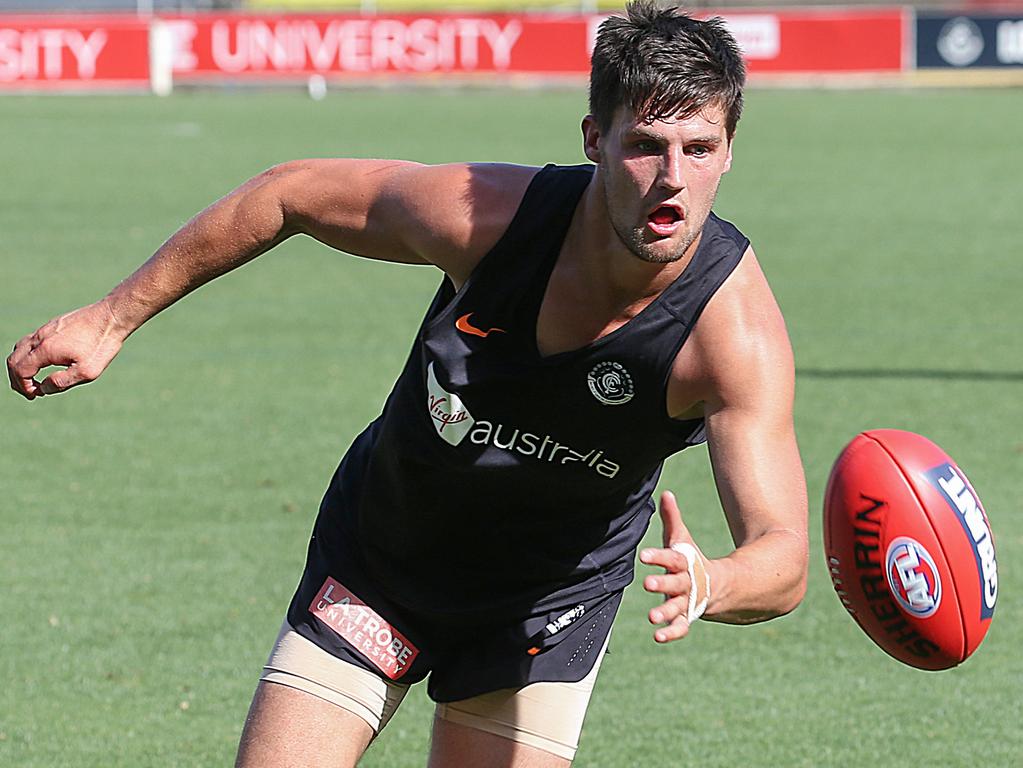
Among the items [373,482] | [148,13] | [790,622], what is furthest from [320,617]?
[148,13]

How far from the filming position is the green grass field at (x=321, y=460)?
586 centimetres

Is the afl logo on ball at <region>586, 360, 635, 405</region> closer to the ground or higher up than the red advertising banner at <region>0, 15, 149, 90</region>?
higher up

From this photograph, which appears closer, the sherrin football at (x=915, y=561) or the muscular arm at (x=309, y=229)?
the muscular arm at (x=309, y=229)

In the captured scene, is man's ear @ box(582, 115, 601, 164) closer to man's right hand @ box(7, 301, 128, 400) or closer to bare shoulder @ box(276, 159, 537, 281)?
bare shoulder @ box(276, 159, 537, 281)

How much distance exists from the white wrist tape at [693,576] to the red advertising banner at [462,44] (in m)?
34.2

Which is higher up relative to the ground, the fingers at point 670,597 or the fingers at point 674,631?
the fingers at point 670,597

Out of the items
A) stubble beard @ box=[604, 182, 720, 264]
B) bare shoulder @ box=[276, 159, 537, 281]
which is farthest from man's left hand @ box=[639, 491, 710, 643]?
bare shoulder @ box=[276, 159, 537, 281]

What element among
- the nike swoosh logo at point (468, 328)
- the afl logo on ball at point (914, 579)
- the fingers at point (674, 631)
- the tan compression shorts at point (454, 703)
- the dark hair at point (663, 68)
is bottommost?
the tan compression shorts at point (454, 703)

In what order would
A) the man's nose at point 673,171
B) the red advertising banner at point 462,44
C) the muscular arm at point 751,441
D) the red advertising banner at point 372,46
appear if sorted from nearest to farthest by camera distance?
the muscular arm at point 751,441 < the man's nose at point 673,171 < the red advertising banner at point 462,44 < the red advertising banner at point 372,46

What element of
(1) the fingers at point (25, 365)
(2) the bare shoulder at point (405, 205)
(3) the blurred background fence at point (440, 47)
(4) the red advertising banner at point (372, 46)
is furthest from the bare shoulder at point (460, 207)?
(4) the red advertising banner at point (372, 46)

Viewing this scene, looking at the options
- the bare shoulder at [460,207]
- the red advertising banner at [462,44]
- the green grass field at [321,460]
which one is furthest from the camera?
the red advertising banner at [462,44]

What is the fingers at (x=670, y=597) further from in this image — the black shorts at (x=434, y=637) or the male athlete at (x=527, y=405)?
the black shorts at (x=434, y=637)

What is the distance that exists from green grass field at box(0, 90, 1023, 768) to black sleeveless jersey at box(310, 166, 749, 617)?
1.49m

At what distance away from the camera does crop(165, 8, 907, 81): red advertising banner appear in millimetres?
36812
